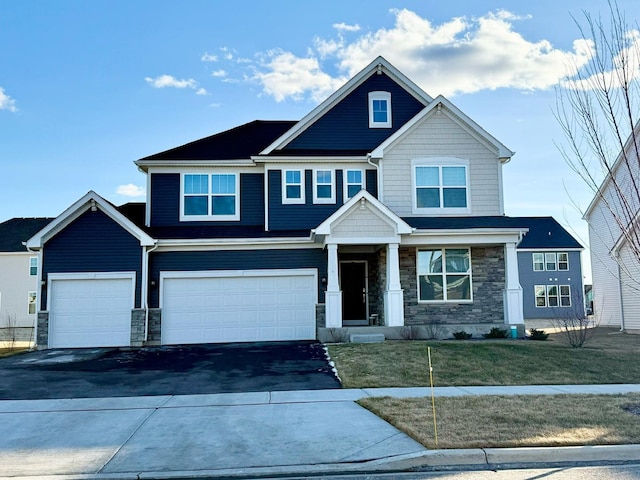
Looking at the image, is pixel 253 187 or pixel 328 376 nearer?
pixel 328 376

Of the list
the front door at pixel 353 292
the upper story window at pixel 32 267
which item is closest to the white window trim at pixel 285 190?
the front door at pixel 353 292

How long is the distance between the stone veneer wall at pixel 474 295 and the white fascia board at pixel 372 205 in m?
1.83

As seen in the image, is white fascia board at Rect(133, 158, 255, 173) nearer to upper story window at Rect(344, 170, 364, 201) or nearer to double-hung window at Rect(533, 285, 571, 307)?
upper story window at Rect(344, 170, 364, 201)

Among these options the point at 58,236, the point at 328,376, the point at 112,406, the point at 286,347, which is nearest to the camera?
the point at 112,406

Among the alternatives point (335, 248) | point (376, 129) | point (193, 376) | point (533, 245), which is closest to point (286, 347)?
point (335, 248)

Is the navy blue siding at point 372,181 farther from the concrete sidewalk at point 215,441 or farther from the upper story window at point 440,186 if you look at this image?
the concrete sidewalk at point 215,441

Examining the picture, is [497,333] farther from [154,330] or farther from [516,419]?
[154,330]

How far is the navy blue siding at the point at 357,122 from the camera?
67.1ft

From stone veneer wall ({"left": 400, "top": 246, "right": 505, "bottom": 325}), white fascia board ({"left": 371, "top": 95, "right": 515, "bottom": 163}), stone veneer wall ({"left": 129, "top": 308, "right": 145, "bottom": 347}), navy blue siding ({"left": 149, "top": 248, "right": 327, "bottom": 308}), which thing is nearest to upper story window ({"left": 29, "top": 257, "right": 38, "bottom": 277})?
navy blue siding ({"left": 149, "top": 248, "right": 327, "bottom": 308})

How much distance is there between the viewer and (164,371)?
42.3 feet

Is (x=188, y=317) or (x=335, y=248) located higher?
(x=335, y=248)

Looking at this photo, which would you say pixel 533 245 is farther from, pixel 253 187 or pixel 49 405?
pixel 49 405

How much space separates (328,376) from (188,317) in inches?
308

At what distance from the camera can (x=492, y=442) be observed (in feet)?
22.6
